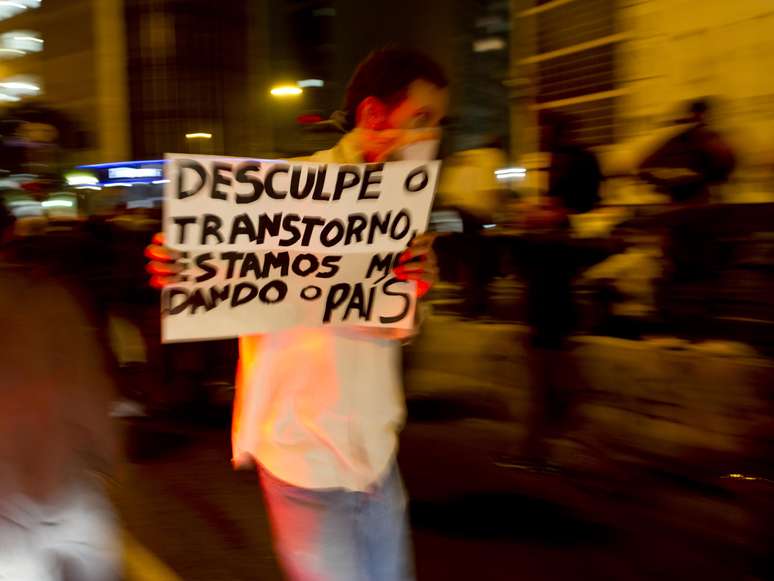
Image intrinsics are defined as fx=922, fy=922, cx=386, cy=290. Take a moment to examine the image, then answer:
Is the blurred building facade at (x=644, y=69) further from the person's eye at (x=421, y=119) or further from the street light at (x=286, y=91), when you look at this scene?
the street light at (x=286, y=91)

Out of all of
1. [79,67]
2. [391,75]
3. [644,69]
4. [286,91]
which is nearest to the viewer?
[391,75]

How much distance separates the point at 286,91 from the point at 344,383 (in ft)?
61.5

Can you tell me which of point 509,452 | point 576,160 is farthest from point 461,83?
point 509,452

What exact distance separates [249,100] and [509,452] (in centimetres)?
1586

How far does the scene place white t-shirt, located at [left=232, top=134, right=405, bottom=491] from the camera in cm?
227

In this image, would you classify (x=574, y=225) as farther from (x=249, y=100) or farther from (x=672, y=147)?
(x=249, y=100)

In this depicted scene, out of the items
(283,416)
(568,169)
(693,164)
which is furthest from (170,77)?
(283,416)

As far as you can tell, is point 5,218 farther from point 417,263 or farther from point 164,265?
point 417,263

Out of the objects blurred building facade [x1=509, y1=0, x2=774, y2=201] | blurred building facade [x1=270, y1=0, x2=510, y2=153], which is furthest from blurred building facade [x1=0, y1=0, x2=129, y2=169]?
blurred building facade [x1=509, y1=0, x2=774, y2=201]

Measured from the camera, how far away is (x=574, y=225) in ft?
20.2

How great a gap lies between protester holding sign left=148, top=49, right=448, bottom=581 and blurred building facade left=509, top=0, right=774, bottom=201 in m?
4.00

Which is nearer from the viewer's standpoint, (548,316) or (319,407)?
(319,407)

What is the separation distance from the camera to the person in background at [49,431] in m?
2.37

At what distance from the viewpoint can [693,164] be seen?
5.80 metres
